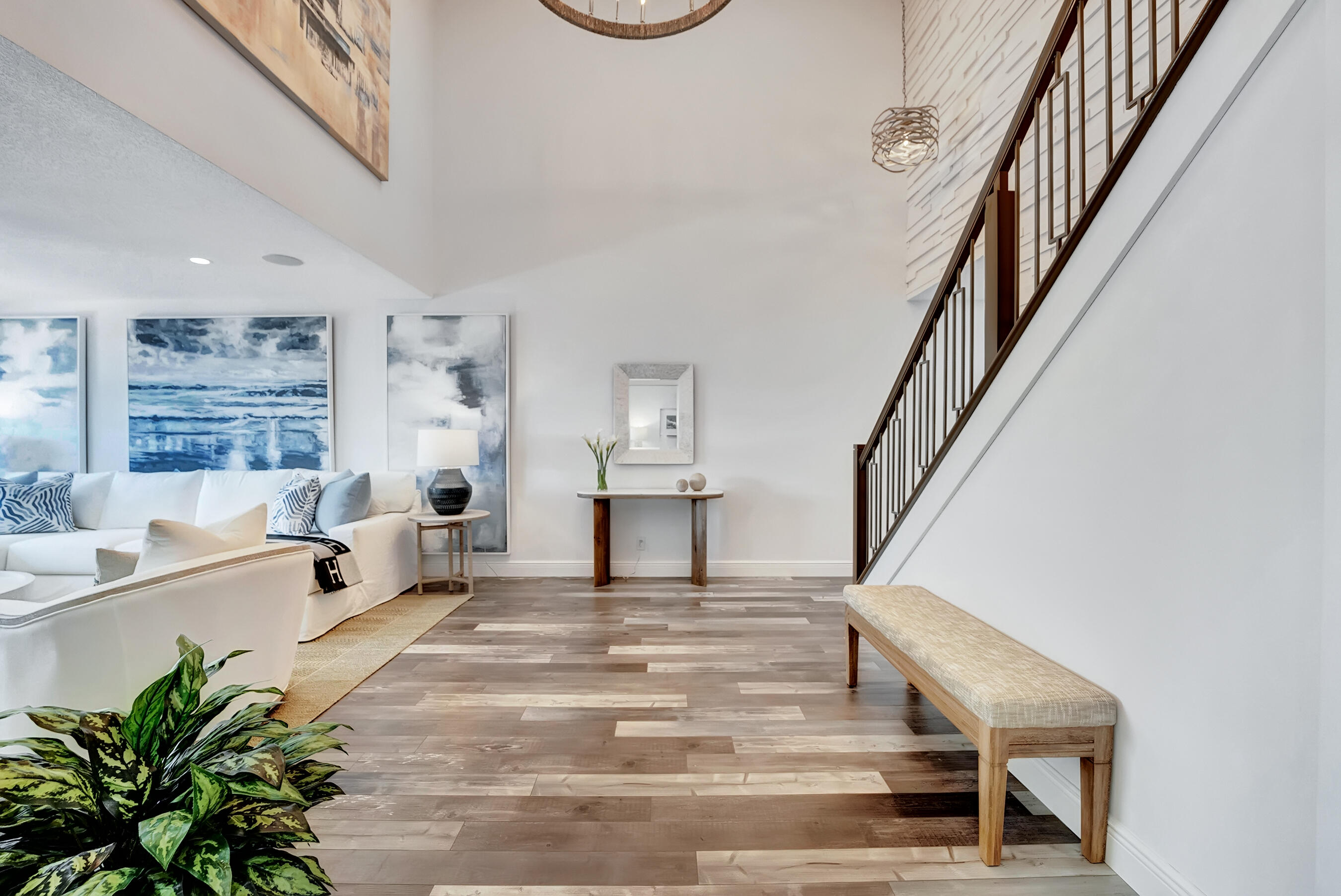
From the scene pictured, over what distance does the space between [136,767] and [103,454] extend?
5910 millimetres

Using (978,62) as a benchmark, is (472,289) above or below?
below

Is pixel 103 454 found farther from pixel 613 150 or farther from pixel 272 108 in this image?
pixel 613 150

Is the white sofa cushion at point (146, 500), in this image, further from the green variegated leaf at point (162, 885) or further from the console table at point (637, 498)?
the green variegated leaf at point (162, 885)

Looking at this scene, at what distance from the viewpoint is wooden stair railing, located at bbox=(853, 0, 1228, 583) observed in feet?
5.54

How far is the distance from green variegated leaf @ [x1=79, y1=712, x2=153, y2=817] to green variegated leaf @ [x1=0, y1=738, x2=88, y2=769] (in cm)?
1

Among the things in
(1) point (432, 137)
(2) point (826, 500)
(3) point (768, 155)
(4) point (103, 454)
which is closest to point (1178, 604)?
(2) point (826, 500)

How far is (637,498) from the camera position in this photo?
496 cm

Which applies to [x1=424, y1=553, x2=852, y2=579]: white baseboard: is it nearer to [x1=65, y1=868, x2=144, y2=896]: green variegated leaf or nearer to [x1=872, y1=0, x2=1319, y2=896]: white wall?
[x1=872, y1=0, x2=1319, y2=896]: white wall

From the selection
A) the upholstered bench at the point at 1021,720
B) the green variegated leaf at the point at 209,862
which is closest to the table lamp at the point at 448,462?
the upholstered bench at the point at 1021,720

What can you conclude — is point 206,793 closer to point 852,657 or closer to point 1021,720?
point 1021,720

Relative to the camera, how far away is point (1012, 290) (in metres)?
2.33

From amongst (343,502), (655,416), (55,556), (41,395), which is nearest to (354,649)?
(343,502)

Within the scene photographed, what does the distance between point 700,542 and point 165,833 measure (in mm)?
4289

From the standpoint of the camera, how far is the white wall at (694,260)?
17.1 feet
